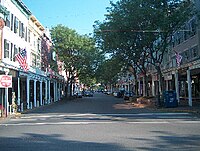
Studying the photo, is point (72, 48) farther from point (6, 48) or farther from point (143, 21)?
point (143, 21)

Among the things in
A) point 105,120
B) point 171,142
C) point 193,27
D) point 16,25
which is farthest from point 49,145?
point 193,27

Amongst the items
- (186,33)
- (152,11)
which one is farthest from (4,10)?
(186,33)

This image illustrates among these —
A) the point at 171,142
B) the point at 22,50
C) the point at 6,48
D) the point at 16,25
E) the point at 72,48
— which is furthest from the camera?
the point at 72,48

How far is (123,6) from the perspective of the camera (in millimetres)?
31000

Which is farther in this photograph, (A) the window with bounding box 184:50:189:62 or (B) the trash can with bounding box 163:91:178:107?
(A) the window with bounding box 184:50:189:62

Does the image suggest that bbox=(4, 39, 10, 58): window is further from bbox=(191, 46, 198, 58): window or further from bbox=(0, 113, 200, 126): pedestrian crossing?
bbox=(191, 46, 198, 58): window

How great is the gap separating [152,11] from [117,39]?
4449mm

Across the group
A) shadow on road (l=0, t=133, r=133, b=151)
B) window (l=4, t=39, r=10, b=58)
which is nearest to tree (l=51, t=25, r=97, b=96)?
window (l=4, t=39, r=10, b=58)

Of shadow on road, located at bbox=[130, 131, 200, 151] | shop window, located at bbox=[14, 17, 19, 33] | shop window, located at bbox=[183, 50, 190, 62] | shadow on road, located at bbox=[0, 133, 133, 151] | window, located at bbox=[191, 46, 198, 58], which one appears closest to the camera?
shadow on road, located at bbox=[130, 131, 200, 151]

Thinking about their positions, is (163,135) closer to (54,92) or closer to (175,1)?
(175,1)

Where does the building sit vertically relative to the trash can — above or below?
above

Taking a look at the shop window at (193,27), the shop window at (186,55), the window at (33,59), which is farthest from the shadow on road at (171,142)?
the window at (33,59)

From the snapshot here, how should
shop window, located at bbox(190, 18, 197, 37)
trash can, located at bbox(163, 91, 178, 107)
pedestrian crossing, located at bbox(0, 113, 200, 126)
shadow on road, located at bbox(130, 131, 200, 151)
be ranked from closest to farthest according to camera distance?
1. shadow on road, located at bbox(130, 131, 200, 151)
2. pedestrian crossing, located at bbox(0, 113, 200, 126)
3. trash can, located at bbox(163, 91, 178, 107)
4. shop window, located at bbox(190, 18, 197, 37)

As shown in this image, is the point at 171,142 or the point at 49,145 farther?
the point at 171,142
